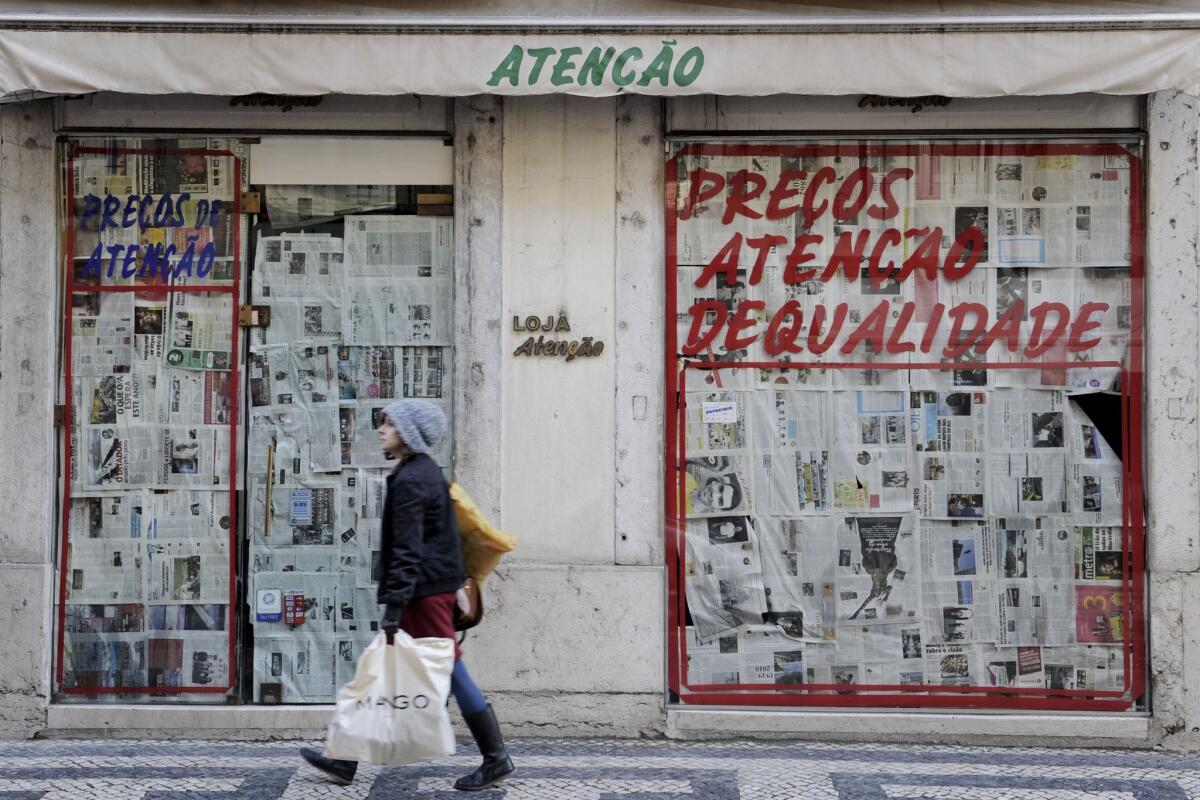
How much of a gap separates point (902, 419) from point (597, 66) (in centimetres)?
235

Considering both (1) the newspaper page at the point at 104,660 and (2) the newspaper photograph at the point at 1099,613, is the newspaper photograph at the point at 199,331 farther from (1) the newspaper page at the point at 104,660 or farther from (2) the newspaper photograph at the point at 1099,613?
(2) the newspaper photograph at the point at 1099,613

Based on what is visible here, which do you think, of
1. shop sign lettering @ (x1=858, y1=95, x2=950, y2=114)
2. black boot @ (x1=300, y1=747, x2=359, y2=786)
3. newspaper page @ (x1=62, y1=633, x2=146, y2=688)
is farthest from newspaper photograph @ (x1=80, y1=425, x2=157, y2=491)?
shop sign lettering @ (x1=858, y1=95, x2=950, y2=114)

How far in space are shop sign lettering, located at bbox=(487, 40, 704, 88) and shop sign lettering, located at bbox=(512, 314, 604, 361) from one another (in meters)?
1.18

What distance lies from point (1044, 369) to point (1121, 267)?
641mm

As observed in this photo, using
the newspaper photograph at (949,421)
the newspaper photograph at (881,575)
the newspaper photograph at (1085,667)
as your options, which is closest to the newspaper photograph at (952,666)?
the newspaper photograph at (881,575)

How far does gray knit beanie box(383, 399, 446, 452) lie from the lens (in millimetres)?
5219

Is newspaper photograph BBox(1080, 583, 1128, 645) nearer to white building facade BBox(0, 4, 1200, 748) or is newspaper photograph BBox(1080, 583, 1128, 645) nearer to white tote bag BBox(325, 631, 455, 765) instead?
white building facade BBox(0, 4, 1200, 748)

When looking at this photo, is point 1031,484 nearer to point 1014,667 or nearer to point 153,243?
point 1014,667

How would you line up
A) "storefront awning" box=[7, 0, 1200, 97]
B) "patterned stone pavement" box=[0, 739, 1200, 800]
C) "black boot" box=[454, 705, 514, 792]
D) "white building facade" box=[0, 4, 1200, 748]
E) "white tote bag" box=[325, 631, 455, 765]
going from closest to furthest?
"white tote bag" box=[325, 631, 455, 765] < "black boot" box=[454, 705, 514, 792] < "patterned stone pavement" box=[0, 739, 1200, 800] < "storefront awning" box=[7, 0, 1200, 97] < "white building facade" box=[0, 4, 1200, 748]

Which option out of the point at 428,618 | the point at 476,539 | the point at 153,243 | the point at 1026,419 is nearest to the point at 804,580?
the point at 1026,419

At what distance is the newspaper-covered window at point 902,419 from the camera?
6.63 m

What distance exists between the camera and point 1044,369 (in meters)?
6.66

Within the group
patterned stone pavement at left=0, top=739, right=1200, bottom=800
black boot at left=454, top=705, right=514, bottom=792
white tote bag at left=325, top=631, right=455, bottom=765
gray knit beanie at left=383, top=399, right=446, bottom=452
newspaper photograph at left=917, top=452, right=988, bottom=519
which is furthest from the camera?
newspaper photograph at left=917, top=452, right=988, bottom=519

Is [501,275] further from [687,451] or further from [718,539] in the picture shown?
[718,539]
